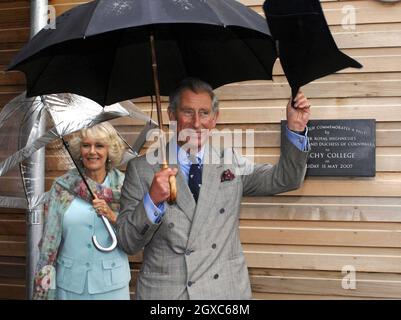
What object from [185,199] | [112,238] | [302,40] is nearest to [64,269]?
[112,238]

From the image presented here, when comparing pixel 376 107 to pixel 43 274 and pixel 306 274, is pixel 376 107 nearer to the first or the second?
pixel 306 274

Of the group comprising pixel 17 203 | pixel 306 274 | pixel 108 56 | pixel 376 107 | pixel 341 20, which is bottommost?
pixel 306 274

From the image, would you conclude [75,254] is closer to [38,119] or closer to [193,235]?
[38,119]

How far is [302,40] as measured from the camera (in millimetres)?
2572

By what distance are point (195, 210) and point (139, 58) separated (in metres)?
1.05

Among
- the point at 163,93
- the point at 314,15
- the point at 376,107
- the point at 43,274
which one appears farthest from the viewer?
the point at 376,107

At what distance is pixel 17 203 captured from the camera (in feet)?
13.4

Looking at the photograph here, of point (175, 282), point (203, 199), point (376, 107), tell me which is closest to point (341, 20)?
point (376, 107)

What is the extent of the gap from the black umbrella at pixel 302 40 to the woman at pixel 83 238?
1681 mm

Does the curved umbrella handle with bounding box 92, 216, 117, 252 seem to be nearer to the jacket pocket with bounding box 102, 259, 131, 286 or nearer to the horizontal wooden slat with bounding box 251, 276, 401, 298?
the jacket pocket with bounding box 102, 259, 131, 286

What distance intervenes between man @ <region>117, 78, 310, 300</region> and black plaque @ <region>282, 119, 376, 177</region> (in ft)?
6.47

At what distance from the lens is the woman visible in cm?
379

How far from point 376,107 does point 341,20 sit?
2.36 feet

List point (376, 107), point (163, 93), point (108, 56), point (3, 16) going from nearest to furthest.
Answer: point (108, 56)
point (163, 93)
point (376, 107)
point (3, 16)
